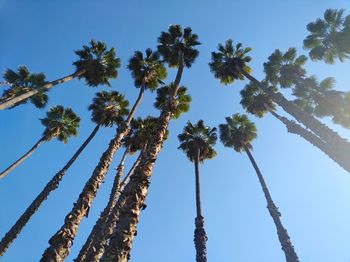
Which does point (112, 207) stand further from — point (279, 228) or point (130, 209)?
point (130, 209)

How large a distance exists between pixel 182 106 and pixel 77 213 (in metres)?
13.7

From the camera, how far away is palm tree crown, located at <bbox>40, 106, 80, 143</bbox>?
92.6ft

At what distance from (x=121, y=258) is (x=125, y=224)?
0.98 m

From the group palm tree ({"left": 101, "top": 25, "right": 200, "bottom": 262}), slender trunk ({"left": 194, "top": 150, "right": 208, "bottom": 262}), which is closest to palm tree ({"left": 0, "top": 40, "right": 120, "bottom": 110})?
palm tree ({"left": 101, "top": 25, "right": 200, "bottom": 262})

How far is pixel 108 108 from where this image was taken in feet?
85.8

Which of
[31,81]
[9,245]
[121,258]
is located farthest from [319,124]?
[31,81]

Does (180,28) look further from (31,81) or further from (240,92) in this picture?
(31,81)

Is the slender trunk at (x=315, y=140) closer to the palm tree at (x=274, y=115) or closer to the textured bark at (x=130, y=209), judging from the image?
the palm tree at (x=274, y=115)

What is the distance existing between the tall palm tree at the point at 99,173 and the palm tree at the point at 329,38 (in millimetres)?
13482

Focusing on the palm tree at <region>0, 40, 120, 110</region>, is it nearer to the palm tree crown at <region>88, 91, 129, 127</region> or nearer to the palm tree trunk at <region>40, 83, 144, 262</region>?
the palm tree crown at <region>88, 91, 129, 127</region>

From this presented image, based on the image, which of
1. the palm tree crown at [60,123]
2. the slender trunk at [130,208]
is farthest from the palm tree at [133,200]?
the palm tree crown at [60,123]

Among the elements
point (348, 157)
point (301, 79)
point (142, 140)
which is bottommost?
point (348, 157)

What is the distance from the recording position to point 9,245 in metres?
18.5

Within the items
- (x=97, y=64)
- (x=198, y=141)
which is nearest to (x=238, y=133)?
(x=198, y=141)
